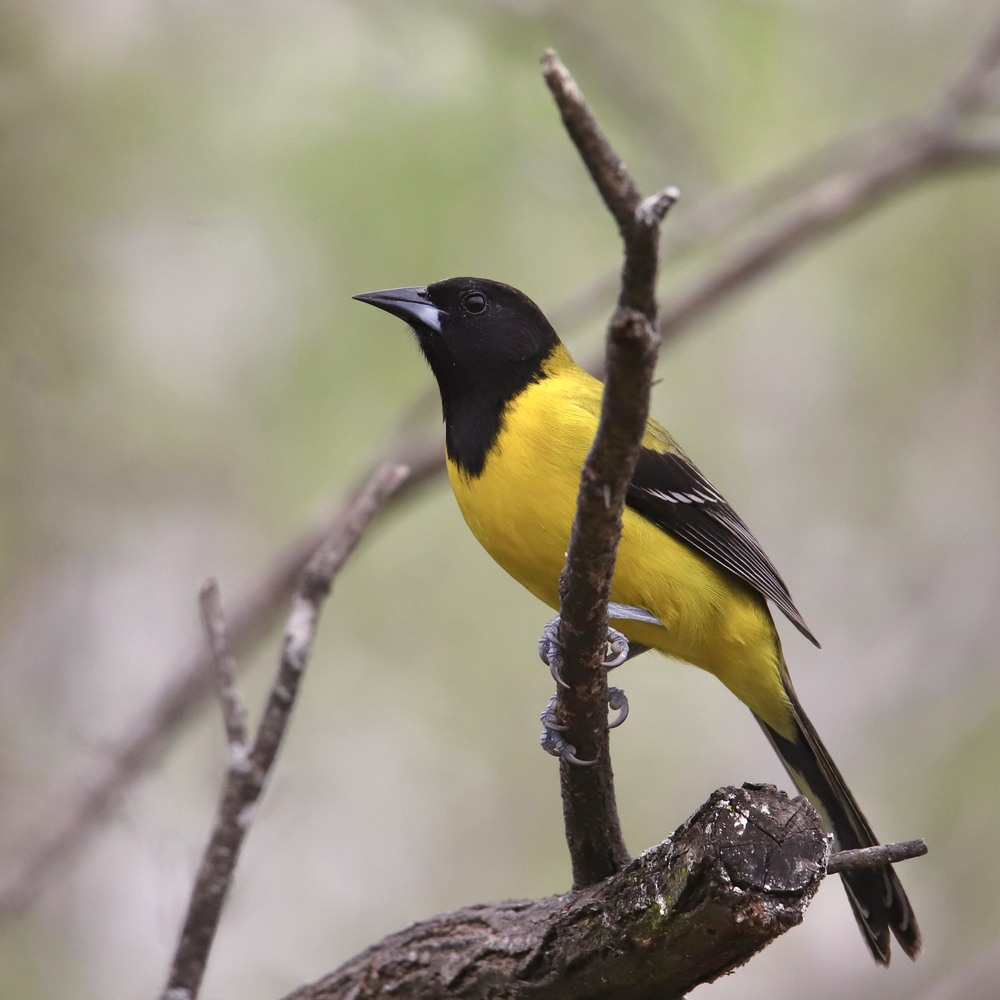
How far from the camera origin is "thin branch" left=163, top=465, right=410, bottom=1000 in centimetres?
362

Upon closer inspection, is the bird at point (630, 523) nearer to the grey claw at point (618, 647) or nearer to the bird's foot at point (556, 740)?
the grey claw at point (618, 647)

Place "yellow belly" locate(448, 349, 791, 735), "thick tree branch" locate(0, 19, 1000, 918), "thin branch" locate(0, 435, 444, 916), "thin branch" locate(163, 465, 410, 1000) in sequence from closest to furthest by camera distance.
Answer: "thin branch" locate(163, 465, 410, 1000) < "yellow belly" locate(448, 349, 791, 735) < "thin branch" locate(0, 435, 444, 916) < "thick tree branch" locate(0, 19, 1000, 918)

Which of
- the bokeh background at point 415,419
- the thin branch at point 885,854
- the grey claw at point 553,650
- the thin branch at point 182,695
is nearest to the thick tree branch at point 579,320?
the thin branch at point 182,695

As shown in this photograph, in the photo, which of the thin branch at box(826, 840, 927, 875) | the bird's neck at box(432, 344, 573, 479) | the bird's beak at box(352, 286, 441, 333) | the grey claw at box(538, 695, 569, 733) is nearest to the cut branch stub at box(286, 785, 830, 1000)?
the thin branch at box(826, 840, 927, 875)

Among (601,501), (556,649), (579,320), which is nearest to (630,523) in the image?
(556,649)

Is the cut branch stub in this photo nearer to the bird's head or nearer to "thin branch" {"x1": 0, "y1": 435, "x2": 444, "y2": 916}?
the bird's head

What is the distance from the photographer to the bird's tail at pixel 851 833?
12.9 ft

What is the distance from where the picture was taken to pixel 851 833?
4.33m

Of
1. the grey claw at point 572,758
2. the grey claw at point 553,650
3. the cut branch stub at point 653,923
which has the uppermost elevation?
the grey claw at point 553,650

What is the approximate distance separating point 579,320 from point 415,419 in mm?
1228

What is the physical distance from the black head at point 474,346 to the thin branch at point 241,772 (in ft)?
1.86

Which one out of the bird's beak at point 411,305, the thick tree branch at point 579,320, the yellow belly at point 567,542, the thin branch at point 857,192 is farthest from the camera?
the thin branch at point 857,192

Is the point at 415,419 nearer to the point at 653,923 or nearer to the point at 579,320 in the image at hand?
the point at 579,320

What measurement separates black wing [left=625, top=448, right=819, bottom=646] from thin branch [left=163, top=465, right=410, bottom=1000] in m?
1.00
